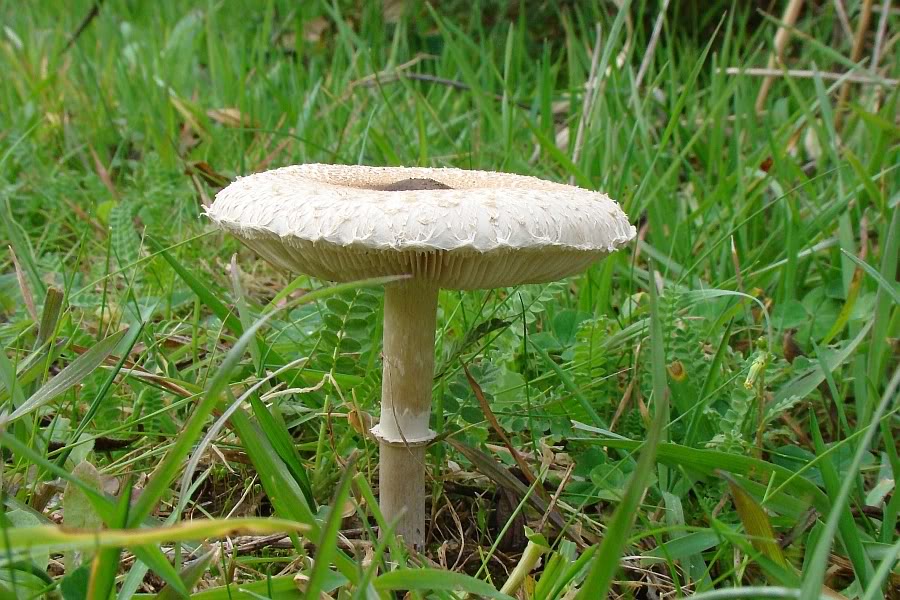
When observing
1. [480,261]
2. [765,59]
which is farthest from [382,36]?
[480,261]

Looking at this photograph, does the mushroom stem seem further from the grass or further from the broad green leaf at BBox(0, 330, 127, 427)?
the broad green leaf at BBox(0, 330, 127, 427)

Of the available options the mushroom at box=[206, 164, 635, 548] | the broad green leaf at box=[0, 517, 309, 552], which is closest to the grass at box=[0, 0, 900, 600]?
the broad green leaf at box=[0, 517, 309, 552]

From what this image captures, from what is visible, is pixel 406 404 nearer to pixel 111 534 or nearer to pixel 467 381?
pixel 467 381

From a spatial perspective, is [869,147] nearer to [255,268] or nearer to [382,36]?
[255,268]

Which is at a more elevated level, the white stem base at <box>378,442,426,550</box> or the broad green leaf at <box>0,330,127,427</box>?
the broad green leaf at <box>0,330,127,427</box>

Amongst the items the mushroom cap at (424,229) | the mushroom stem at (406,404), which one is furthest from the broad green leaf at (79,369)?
the mushroom stem at (406,404)

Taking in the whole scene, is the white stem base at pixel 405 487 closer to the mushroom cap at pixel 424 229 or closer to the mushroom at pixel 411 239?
the mushroom at pixel 411 239

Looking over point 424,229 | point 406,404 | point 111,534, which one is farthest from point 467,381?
point 111,534
